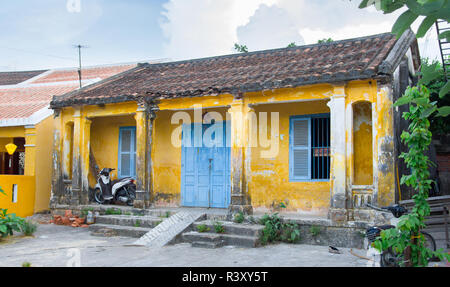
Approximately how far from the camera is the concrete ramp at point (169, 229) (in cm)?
→ 816

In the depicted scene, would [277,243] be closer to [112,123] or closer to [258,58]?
[258,58]

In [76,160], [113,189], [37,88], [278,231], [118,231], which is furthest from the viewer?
[37,88]

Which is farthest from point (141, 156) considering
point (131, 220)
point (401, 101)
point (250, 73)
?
point (401, 101)

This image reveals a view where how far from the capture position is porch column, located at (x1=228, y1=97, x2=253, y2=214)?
8968 millimetres

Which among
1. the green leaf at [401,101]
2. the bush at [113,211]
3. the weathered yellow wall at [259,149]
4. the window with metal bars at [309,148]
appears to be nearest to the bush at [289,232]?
the weathered yellow wall at [259,149]

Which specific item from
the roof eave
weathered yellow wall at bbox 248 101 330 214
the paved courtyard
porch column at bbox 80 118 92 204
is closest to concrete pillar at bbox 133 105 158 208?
the paved courtyard

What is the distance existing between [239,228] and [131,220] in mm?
2720

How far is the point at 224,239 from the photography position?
26.7ft

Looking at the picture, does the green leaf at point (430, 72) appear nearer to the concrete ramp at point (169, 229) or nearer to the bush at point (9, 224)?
the concrete ramp at point (169, 229)

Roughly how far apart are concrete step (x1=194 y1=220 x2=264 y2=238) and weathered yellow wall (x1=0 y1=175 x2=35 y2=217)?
17.6ft

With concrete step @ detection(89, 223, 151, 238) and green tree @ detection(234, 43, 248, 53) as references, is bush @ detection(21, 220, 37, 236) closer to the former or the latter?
concrete step @ detection(89, 223, 151, 238)

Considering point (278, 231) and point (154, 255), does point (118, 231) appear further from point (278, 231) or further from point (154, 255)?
point (278, 231)

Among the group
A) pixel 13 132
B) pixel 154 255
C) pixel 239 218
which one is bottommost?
pixel 154 255

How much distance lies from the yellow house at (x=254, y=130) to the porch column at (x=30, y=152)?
47.2 inches
